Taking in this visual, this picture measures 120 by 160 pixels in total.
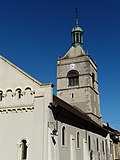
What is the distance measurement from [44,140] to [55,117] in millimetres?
2516

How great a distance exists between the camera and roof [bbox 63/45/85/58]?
4531 cm

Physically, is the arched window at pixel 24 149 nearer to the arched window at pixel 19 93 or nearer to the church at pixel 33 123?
the church at pixel 33 123

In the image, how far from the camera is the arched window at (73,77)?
42938 mm

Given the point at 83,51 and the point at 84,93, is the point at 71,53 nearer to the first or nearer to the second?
the point at 83,51

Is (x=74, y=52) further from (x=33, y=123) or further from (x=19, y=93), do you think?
(x=33, y=123)

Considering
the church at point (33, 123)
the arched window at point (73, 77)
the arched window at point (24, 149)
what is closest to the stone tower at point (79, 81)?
the arched window at point (73, 77)

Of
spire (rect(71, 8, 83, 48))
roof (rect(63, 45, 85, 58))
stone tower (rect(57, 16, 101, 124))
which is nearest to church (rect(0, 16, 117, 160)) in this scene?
stone tower (rect(57, 16, 101, 124))

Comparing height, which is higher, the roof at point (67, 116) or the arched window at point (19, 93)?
the arched window at point (19, 93)

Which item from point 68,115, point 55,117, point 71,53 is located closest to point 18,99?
point 55,117

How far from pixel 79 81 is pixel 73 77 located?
158 centimetres

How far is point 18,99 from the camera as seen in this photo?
19156mm

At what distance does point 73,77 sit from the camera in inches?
1710

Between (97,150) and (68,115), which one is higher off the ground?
(68,115)

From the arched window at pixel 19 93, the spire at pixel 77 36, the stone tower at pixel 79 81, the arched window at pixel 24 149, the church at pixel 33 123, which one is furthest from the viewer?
the spire at pixel 77 36
